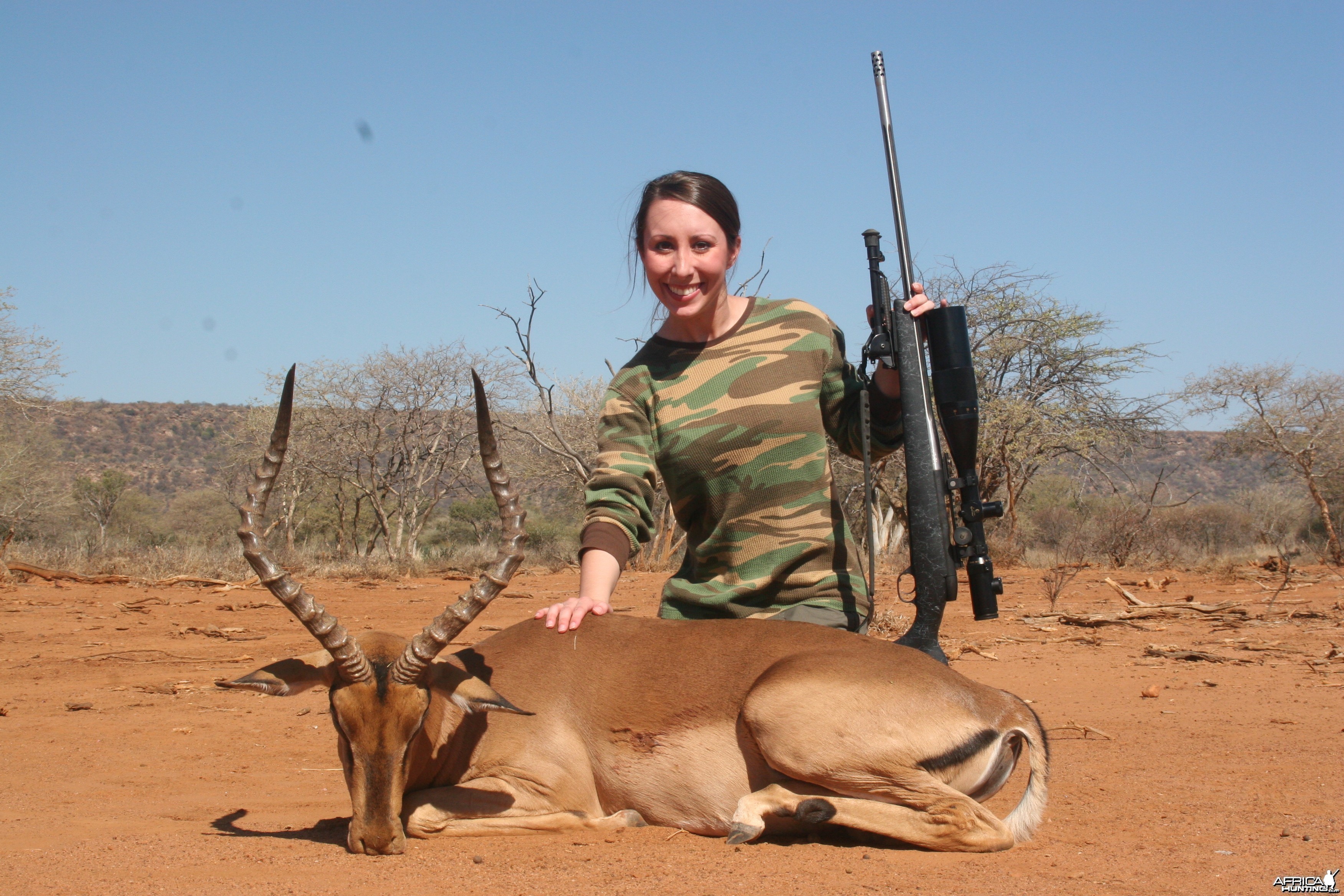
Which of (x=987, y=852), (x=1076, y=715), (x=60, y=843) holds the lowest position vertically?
(x=1076, y=715)

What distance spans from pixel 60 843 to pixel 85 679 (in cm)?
487

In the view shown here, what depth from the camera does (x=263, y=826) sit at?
14.4ft

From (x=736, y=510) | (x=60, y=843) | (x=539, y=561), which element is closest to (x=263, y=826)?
(x=60, y=843)

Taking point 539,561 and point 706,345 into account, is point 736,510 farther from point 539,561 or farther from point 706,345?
point 539,561

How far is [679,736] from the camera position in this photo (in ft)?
13.3

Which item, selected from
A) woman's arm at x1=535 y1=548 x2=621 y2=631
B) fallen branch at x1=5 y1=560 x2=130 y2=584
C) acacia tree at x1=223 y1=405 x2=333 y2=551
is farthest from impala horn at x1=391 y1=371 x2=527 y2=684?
acacia tree at x1=223 y1=405 x2=333 y2=551

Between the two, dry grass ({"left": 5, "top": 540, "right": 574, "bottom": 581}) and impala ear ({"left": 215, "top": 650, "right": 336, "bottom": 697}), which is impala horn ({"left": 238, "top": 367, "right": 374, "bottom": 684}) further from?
dry grass ({"left": 5, "top": 540, "right": 574, "bottom": 581})

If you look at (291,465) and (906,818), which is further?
(291,465)

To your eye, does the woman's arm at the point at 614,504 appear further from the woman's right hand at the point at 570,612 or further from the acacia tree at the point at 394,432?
the acacia tree at the point at 394,432

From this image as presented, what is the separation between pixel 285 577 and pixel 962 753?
8.39 feet

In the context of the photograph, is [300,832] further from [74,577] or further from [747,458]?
[74,577]

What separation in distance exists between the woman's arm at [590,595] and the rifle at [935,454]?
3.65 feet

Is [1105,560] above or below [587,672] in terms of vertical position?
below

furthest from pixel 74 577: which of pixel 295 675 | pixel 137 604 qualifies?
pixel 295 675
